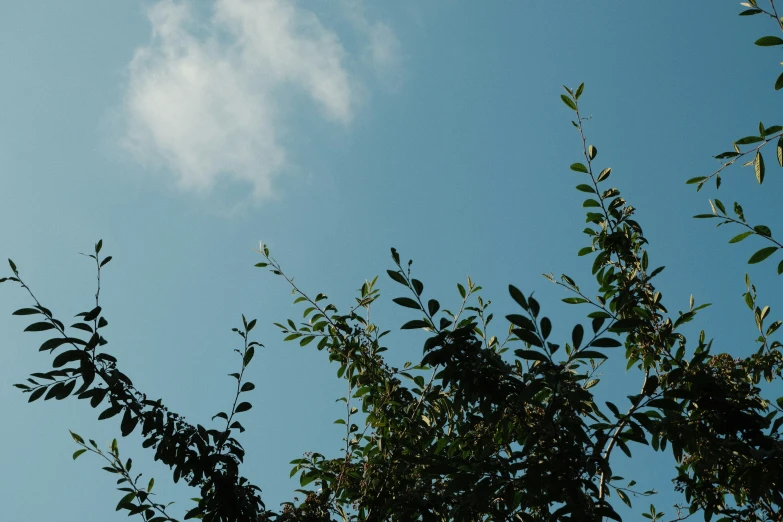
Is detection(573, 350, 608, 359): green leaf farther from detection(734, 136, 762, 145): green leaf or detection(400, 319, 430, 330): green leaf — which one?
detection(734, 136, 762, 145): green leaf

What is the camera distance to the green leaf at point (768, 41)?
7.64 feet

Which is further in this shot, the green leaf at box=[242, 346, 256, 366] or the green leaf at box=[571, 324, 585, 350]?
the green leaf at box=[242, 346, 256, 366]

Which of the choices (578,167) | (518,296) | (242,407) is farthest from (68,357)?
(578,167)

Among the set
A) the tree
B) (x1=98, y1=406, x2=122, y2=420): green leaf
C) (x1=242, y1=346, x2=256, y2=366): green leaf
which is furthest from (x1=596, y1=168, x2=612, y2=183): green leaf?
(x1=98, y1=406, x2=122, y2=420): green leaf

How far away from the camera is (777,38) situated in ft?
7.66

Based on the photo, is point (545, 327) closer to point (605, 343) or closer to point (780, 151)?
point (605, 343)

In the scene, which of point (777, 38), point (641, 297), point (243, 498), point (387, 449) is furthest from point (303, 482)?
point (777, 38)

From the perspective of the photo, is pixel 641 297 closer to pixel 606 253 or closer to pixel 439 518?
pixel 606 253

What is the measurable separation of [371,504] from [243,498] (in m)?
0.67

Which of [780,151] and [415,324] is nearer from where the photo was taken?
[780,151]

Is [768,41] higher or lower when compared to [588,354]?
higher

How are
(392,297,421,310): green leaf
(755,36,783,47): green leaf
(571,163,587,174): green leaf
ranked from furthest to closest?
(571,163,587,174): green leaf < (392,297,421,310): green leaf < (755,36,783,47): green leaf

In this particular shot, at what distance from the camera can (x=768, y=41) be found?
2350 mm

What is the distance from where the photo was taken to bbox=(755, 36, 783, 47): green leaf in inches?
91.7
